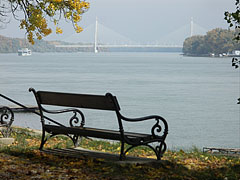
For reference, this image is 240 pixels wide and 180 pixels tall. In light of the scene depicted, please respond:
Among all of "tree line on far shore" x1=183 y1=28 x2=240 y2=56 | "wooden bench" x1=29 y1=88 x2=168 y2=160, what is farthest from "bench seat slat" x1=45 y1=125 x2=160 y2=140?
"tree line on far shore" x1=183 y1=28 x2=240 y2=56

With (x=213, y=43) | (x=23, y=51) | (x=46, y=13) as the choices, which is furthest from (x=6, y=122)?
(x=23, y=51)

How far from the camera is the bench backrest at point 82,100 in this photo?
467 centimetres

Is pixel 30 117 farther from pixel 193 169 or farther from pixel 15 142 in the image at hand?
pixel 193 169

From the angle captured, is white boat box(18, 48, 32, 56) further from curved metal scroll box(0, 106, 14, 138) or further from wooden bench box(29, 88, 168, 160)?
wooden bench box(29, 88, 168, 160)

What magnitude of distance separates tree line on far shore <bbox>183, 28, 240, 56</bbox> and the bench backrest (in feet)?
350

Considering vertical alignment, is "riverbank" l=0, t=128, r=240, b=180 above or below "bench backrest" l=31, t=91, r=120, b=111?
below

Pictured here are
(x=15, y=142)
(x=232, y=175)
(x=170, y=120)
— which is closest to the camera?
(x=232, y=175)

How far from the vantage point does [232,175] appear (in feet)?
14.9

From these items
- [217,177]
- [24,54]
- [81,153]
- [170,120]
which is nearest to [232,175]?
[217,177]

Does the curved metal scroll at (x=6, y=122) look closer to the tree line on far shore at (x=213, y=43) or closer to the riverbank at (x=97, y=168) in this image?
the riverbank at (x=97, y=168)

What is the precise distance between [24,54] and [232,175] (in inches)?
6700

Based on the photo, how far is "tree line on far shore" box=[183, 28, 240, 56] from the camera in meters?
116

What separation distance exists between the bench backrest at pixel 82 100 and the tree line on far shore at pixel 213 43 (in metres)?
107

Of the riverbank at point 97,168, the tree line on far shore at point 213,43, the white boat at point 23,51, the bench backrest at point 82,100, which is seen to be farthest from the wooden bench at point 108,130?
the white boat at point 23,51
